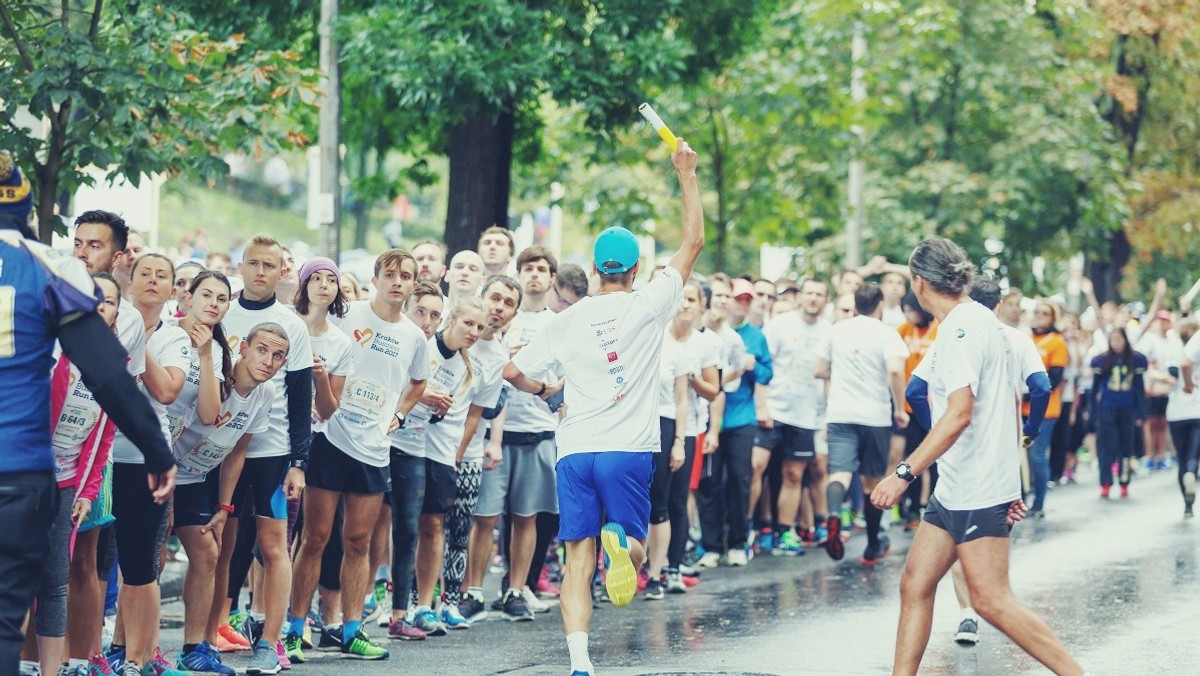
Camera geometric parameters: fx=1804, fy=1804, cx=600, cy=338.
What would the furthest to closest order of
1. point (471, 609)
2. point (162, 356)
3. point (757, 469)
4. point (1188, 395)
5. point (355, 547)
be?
point (1188, 395)
point (757, 469)
point (471, 609)
point (355, 547)
point (162, 356)

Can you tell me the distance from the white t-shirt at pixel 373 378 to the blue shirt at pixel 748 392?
4858 millimetres

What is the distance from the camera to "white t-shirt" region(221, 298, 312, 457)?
8641 millimetres

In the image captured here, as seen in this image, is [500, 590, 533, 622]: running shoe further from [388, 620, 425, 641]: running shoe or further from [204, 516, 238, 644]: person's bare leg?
[204, 516, 238, 644]: person's bare leg

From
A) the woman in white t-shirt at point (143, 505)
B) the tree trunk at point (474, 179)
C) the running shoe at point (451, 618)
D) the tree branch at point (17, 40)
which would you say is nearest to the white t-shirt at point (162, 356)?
the woman in white t-shirt at point (143, 505)

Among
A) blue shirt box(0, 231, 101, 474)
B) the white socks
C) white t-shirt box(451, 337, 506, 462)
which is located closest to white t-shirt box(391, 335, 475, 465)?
white t-shirt box(451, 337, 506, 462)

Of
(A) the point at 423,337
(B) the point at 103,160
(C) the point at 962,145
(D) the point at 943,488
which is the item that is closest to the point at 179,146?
(B) the point at 103,160

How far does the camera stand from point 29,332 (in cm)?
547

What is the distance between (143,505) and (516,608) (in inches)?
128

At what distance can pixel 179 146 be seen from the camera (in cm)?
1051

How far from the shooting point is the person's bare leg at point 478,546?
11.0m

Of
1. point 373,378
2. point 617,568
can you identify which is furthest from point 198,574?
point 617,568

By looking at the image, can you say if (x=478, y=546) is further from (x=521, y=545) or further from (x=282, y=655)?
(x=282, y=655)

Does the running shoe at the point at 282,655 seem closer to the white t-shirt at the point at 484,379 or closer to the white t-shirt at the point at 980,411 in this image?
the white t-shirt at the point at 484,379

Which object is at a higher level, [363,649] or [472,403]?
[472,403]
